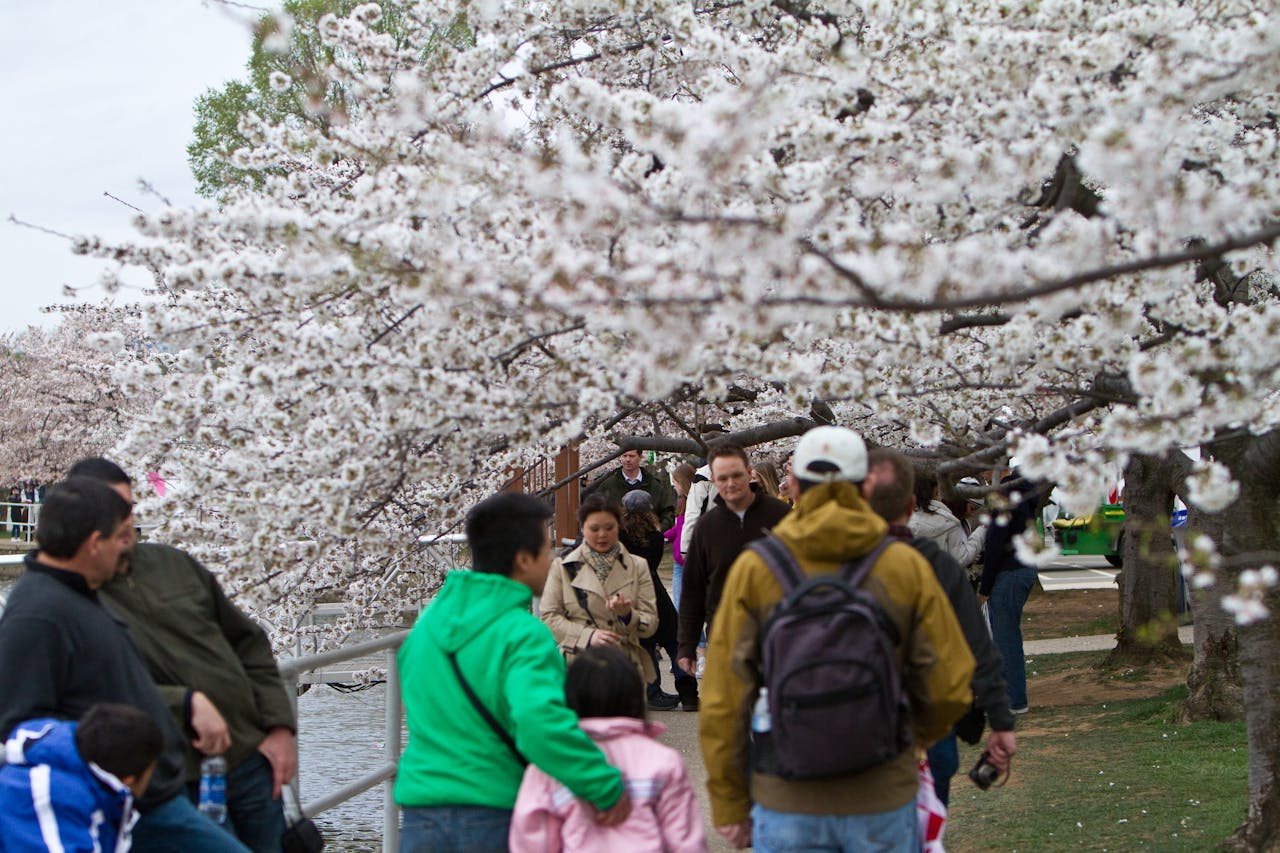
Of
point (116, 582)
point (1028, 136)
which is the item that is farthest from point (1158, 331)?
point (116, 582)

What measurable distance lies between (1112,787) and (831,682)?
205 inches

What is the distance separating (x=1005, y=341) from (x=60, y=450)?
47.5 meters

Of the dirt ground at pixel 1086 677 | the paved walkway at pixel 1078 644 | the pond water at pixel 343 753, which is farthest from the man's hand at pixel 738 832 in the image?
the paved walkway at pixel 1078 644

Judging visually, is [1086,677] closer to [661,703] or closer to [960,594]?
[661,703]

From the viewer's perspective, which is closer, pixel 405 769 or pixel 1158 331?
pixel 405 769

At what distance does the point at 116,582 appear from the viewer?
165 inches

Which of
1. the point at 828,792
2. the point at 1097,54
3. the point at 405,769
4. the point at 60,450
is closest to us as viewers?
the point at 828,792

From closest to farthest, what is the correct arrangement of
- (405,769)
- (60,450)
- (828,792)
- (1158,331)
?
(828,792)
(405,769)
(1158,331)
(60,450)

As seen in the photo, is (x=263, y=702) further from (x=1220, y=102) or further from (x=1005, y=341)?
(x=1220, y=102)

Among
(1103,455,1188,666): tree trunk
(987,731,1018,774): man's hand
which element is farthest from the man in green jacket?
(1103,455,1188,666): tree trunk

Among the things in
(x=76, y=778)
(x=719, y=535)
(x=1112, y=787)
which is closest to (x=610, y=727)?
(x=76, y=778)

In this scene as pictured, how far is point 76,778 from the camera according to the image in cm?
348

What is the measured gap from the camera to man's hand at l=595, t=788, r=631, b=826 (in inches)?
154

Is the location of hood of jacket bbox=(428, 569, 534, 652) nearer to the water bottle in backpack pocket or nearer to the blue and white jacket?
the water bottle in backpack pocket
